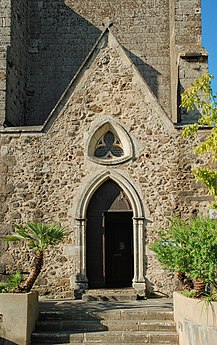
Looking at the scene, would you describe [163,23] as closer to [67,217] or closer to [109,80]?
[109,80]

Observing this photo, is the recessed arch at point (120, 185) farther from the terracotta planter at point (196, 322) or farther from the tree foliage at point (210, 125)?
the terracotta planter at point (196, 322)

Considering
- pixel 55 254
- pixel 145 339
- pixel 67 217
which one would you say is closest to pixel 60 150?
pixel 67 217

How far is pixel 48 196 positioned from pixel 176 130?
11.6 feet

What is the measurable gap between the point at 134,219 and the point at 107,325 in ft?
11.4

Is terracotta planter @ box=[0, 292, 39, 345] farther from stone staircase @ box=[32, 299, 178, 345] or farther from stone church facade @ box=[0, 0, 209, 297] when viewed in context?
stone church facade @ box=[0, 0, 209, 297]

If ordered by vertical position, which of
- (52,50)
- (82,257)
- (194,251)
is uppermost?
(52,50)

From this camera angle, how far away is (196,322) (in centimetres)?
702

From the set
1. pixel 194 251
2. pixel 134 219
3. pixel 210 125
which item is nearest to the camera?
pixel 194 251

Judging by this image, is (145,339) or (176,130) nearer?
(145,339)

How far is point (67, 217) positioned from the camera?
37.0ft

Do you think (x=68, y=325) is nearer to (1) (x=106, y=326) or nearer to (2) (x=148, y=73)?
(1) (x=106, y=326)

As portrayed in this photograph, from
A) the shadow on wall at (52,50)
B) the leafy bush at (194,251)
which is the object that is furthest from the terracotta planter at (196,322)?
the shadow on wall at (52,50)

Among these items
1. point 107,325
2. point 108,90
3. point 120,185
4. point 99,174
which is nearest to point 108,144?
point 99,174

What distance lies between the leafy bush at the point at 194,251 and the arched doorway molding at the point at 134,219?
11.7 ft
